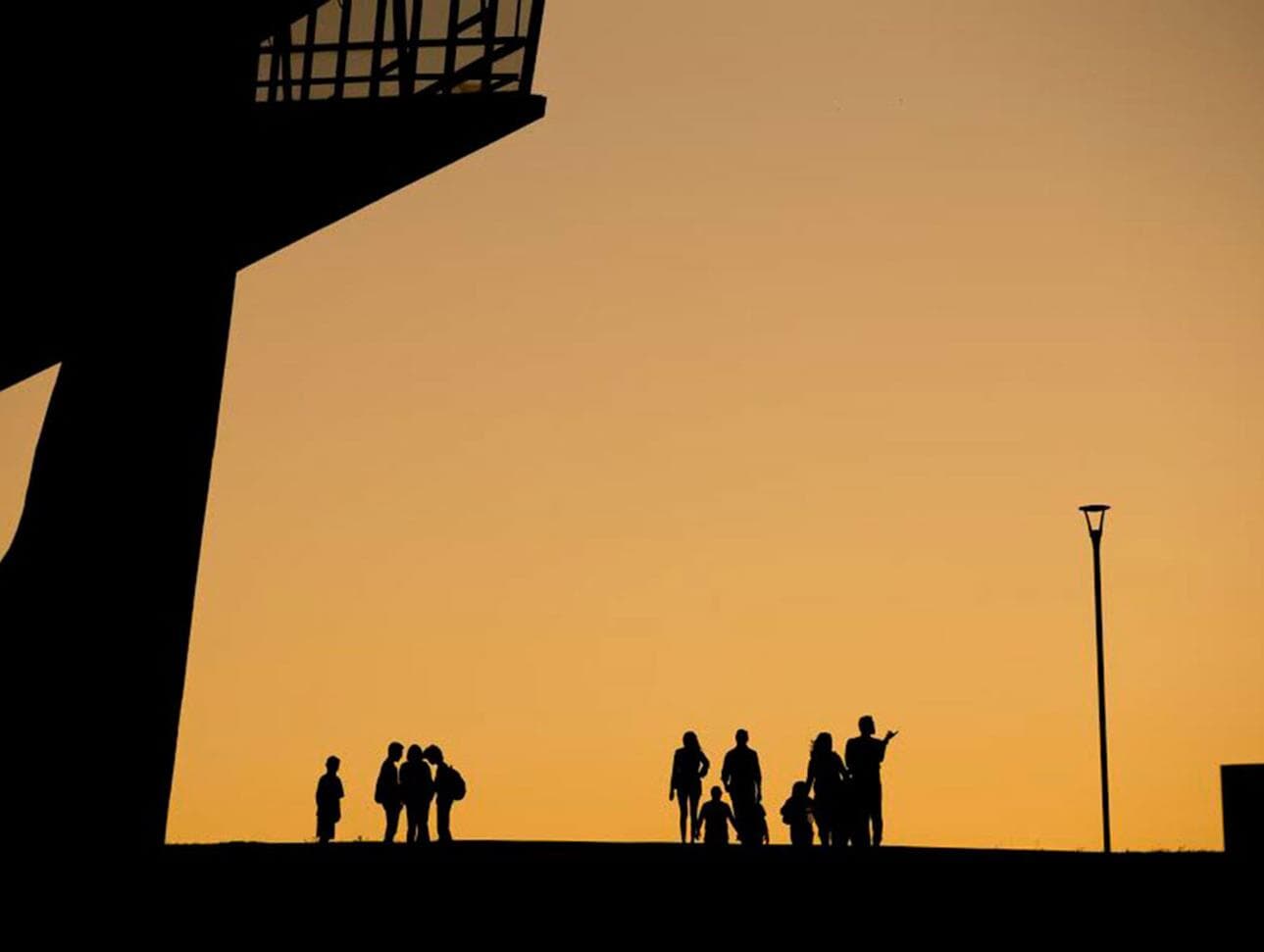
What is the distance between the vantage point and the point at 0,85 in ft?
53.4

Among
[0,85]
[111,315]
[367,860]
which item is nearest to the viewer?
[0,85]

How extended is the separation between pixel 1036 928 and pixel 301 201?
10848 millimetres

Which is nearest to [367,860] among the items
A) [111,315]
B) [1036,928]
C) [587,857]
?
[587,857]

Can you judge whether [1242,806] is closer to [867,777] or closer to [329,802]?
[867,777]

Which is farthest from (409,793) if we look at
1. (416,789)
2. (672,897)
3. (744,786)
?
(672,897)

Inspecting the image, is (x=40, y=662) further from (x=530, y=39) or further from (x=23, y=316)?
(x=530, y=39)

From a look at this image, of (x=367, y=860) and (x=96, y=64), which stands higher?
(x=96, y=64)

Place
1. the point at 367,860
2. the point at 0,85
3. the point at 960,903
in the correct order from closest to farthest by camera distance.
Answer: the point at 960,903 → the point at 0,85 → the point at 367,860

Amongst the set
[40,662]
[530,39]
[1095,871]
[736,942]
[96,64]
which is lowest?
[736,942]

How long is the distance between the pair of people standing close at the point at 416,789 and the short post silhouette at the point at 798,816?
5181 mm

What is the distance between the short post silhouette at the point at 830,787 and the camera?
22.8 m

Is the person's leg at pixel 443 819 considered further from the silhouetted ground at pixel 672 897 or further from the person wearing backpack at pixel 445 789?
the silhouetted ground at pixel 672 897

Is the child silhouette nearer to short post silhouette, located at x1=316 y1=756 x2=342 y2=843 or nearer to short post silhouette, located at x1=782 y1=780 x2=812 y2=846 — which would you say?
short post silhouette, located at x1=782 y1=780 x2=812 y2=846

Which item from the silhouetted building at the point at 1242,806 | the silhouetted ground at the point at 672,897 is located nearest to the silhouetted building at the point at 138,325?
the silhouetted ground at the point at 672,897
